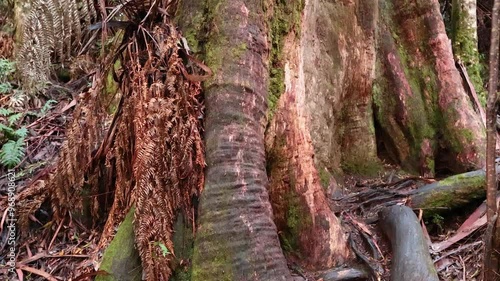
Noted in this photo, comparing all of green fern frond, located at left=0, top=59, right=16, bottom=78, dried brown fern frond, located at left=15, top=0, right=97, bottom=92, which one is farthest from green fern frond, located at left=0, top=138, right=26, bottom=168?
green fern frond, located at left=0, top=59, right=16, bottom=78

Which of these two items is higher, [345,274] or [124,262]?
[124,262]

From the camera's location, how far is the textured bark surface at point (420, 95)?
4973mm

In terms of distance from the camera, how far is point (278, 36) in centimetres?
338

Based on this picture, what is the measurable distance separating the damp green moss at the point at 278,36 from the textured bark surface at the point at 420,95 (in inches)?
77.3

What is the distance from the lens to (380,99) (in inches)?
203

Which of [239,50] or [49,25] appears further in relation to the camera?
[49,25]

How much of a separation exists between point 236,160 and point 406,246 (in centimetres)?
129

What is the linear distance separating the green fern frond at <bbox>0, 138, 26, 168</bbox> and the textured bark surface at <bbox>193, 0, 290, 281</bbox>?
8.45 feet

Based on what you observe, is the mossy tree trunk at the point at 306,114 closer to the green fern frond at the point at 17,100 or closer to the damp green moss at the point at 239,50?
the damp green moss at the point at 239,50

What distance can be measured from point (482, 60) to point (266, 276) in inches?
346

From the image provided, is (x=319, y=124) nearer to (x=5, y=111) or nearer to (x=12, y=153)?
(x=12, y=153)

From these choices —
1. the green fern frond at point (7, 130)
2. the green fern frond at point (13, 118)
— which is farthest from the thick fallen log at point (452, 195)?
the green fern frond at point (13, 118)

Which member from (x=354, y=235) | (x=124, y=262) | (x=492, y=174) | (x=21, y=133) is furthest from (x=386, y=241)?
(x=21, y=133)

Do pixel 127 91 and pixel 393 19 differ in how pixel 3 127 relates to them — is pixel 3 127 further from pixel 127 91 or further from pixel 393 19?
pixel 393 19
